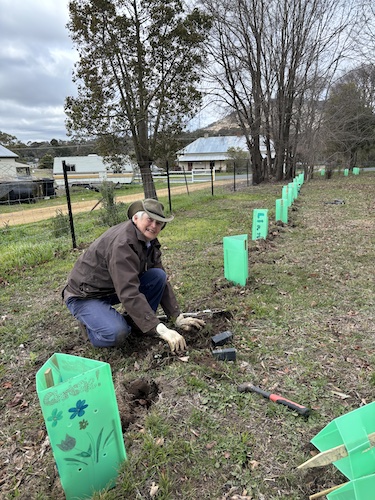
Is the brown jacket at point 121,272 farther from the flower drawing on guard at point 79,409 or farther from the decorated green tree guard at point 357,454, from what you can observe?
the decorated green tree guard at point 357,454

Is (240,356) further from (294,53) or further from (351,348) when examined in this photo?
(294,53)

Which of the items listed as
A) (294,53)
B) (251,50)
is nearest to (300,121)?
(294,53)

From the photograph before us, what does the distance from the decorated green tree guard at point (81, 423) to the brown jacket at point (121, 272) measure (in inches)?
34.2

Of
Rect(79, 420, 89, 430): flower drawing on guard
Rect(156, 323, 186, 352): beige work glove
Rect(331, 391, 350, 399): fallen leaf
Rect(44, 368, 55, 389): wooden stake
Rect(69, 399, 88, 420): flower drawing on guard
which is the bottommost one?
Rect(331, 391, 350, 399): fallen leaf

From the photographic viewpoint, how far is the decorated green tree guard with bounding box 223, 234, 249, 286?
404 cm

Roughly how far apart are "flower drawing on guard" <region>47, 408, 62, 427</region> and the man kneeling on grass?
44.2 inches

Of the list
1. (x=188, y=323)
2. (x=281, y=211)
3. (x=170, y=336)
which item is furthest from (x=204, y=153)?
(x=170, y=336)

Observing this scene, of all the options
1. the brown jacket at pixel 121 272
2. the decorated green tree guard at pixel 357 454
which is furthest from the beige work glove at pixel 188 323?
the decorated green tree guard at pixel 357 454

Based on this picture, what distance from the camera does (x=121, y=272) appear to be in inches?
98.9

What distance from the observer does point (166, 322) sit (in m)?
3.26

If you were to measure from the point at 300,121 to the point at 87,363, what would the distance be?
2478cm

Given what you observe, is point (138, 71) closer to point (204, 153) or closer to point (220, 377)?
point (220, 377)

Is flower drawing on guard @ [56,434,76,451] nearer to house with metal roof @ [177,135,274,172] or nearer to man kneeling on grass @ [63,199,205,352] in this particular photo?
man kneeling on grass @ [63,199,205,352]

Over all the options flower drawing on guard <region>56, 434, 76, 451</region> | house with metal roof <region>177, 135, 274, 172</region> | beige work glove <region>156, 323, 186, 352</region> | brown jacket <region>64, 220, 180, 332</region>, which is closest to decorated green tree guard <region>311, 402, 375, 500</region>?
flower drawing on guard <region>56, 434, 76, 451</region>
